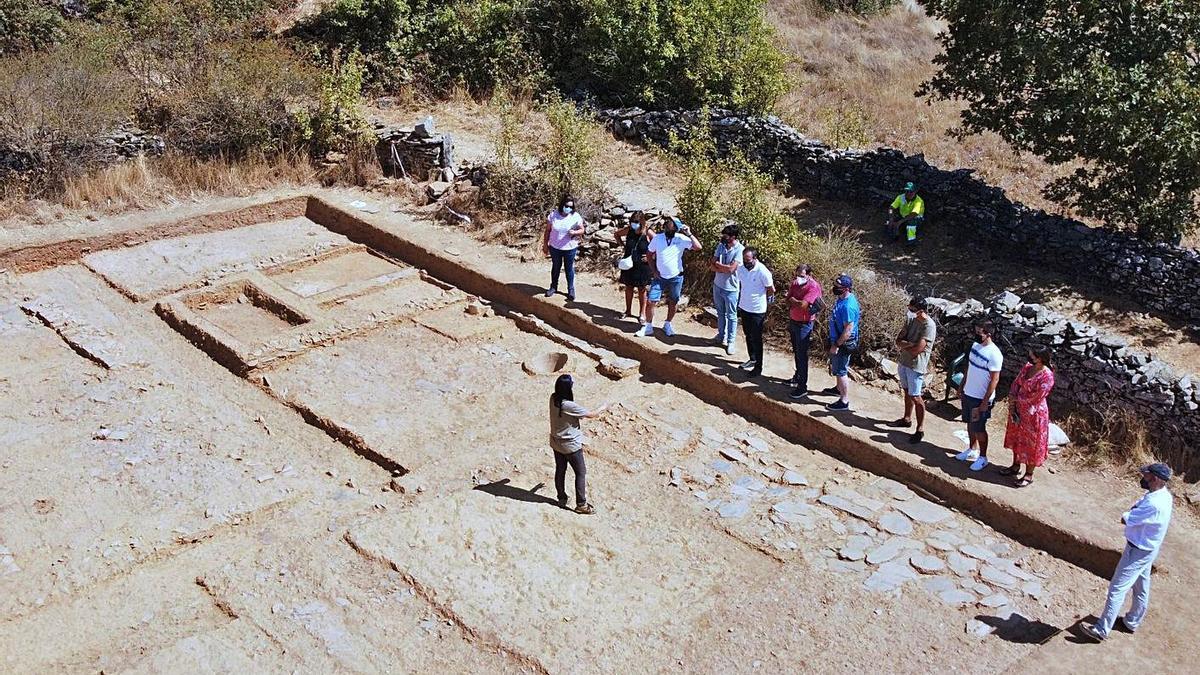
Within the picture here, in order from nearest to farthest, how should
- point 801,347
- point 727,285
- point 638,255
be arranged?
point 801,347, point 727,285, point 638,255

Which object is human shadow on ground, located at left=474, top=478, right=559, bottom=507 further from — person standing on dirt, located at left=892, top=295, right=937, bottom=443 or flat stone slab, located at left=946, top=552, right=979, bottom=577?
person standing on dirt, located at left=892, top=295, right=937, bottom=443

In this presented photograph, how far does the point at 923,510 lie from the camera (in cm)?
881

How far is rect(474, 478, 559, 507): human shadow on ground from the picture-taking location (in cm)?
873

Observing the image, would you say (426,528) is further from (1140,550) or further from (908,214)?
(908,214)

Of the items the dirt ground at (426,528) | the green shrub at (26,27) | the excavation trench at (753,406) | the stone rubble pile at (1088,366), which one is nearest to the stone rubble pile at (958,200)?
the stone rubble pile at (1088,366)

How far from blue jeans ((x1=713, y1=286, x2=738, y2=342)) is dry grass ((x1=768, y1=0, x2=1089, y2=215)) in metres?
6.19

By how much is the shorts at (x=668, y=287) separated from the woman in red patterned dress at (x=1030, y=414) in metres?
3.67

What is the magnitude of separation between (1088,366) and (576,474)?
505 centimetres

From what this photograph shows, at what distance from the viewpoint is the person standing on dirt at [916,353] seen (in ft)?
29.6

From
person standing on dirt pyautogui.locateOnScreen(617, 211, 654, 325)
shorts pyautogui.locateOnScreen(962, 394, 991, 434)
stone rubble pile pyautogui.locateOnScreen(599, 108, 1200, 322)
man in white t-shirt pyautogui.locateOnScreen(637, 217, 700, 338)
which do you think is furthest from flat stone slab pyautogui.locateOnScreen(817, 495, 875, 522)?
stone rubble pile pyautogui.locateOnScreen(599, 108, 1200, 322)

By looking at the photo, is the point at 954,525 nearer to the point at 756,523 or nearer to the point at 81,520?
the point at 756,523

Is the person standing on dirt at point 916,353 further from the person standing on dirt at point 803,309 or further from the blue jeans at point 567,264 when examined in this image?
the blue jeans at point 567,264

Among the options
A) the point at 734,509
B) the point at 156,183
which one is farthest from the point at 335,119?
the point at 734,509

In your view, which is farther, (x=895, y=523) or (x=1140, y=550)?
(x=895, y=523)
